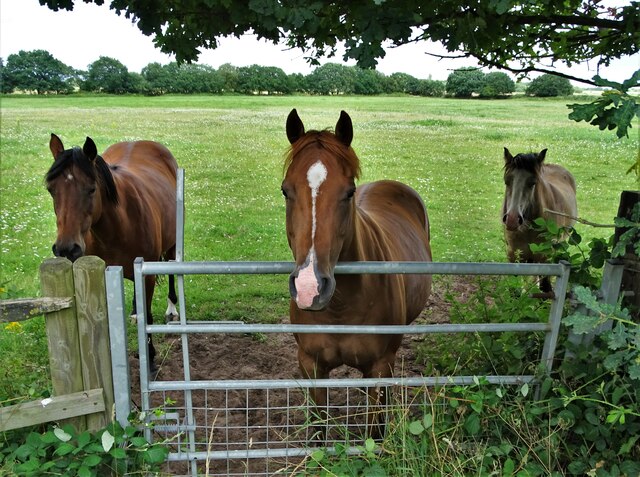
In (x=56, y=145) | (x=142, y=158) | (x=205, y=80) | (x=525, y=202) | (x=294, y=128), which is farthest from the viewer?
(x=205, y=80)

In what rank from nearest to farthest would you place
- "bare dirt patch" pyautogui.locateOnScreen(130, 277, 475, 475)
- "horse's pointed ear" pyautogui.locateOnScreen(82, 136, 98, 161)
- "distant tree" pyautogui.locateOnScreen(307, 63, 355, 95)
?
"bare dirt patch" pyautogui.locateOnScreen(130, 277, 475, 475)
"horse's pointed ear" pyautogui.locateOnScreen(82, 136, 98, 161)
"distant tree" pyautogui.locateOnScreen(307, 63, 355, 95)

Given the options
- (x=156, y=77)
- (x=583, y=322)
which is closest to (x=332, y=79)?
(x=156, y=77)

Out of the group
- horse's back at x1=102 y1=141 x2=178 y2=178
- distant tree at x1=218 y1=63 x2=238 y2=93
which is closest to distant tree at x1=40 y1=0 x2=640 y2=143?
horse's back at x1=102 y1=141 x2=178 y2=178

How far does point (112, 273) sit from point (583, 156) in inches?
655

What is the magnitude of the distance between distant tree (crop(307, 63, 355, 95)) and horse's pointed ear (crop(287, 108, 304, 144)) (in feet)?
63.3

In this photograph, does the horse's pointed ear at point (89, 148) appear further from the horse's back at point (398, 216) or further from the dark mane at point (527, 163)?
the dark mane at point (527, 163)

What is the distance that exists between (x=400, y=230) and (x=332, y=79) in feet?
62.7

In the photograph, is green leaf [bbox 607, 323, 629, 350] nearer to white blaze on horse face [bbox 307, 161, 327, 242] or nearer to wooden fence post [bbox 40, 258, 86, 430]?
white blaze on horse face [bbox 307, 161, 327, 242]

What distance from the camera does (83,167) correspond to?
376 cm

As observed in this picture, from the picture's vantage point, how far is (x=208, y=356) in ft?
15.0

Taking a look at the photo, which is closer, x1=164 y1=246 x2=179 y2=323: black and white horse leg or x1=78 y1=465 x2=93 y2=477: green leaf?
x1=78 y1=465 x2=93 y2=477: green leaf

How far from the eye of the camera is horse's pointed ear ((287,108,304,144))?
2.53 metres

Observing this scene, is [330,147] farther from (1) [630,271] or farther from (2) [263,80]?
(2) [263,80]

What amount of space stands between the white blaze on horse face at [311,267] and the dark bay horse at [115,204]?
2189mm
